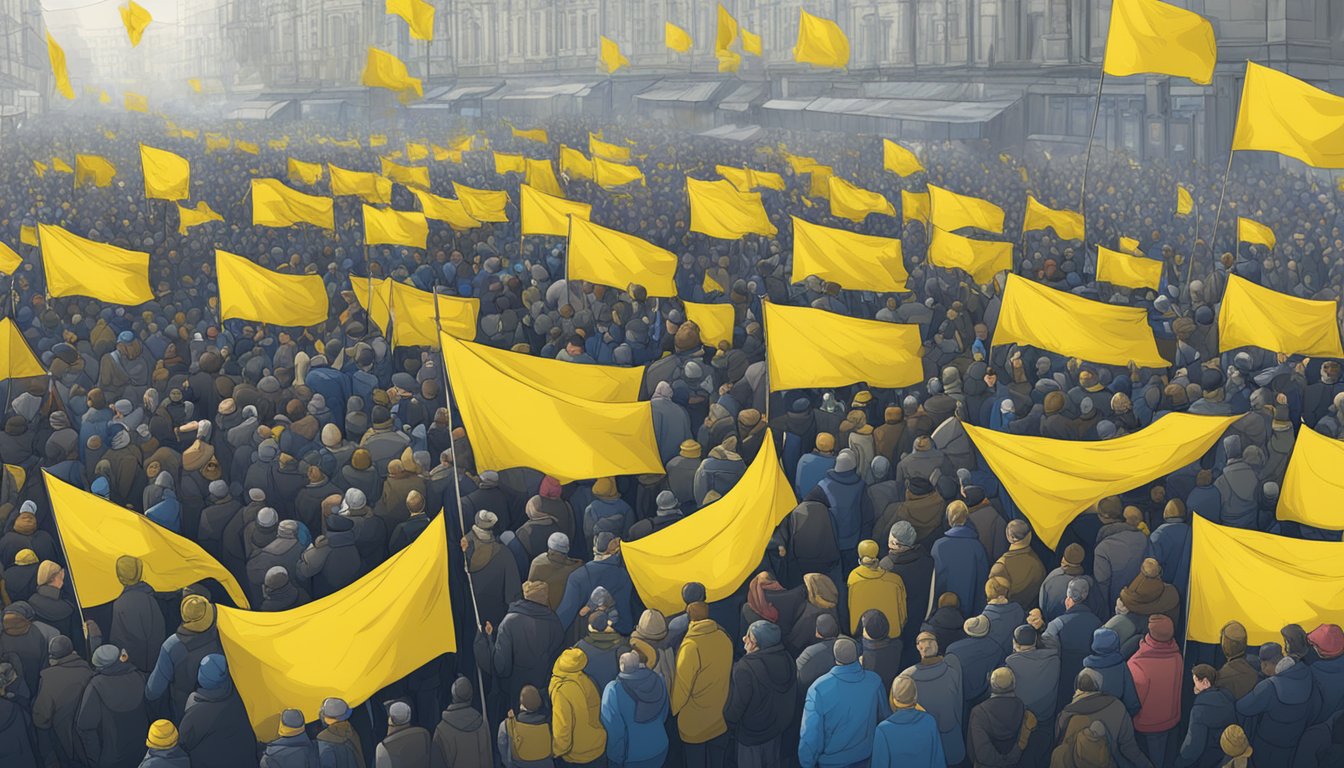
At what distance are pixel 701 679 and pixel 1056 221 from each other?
14.0 meters

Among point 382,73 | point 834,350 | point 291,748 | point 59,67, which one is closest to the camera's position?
point 291,748

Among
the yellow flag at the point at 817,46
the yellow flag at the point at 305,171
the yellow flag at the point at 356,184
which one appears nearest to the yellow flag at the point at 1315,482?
the yellow flag at the point at 356,184

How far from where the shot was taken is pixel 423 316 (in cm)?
1455

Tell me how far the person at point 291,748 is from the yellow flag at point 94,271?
414 inches

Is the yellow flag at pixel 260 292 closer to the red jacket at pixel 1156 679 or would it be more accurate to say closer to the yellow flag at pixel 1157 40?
the red jacket at pixel 1156 679

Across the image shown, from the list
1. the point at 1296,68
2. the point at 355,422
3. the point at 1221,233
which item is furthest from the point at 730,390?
the point at 1296,68

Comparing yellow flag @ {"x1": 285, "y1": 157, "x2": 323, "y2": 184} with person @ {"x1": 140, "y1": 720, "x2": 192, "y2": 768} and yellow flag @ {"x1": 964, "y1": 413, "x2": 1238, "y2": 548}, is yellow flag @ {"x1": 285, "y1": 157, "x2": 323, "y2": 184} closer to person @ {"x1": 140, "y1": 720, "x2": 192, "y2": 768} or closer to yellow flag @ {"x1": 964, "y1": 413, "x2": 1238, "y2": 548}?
yellow flag @ {"x1": 964, "y1": 413, "x2": 1238, "y2": 548}

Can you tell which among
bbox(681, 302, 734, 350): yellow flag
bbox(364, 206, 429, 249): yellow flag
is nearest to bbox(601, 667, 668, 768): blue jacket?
bbox(681, 302, 734, 350): yellow flag

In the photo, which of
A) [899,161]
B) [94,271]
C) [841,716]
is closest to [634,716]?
[841,716]

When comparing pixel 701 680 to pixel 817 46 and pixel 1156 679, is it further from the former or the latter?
pixel 817 46

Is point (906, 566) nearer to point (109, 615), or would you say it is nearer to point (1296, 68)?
point (109, 615)

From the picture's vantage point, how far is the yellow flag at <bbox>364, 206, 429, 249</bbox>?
2008cm

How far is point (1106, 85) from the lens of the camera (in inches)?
1688

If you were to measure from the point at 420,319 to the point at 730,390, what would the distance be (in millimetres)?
3659
